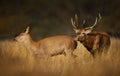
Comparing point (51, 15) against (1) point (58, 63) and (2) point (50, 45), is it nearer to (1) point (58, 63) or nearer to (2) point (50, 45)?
(2) point (50, 45)

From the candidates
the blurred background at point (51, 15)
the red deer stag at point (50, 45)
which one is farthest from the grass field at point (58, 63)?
the blurred background at point (51, 15)

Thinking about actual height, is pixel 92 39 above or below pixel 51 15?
below

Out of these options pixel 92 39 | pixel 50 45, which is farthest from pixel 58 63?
pixel 92 39

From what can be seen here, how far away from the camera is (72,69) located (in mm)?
2584

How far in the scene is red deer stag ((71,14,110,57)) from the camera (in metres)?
2.65

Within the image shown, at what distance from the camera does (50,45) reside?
2.68 metres

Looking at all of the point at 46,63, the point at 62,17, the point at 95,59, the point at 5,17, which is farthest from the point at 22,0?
the point at 95,59

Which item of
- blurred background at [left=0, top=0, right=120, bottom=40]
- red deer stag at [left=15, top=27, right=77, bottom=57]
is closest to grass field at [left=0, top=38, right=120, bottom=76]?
red deer stag at [left=15, top=27, right=77, bottom=57]

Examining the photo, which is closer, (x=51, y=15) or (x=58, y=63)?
(x=58, y=63)

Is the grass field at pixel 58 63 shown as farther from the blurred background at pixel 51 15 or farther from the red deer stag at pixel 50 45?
the blurred background at pixel 51 15

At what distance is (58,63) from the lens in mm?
2619

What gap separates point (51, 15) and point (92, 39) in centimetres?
43

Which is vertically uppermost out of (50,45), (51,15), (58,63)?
(51,15)

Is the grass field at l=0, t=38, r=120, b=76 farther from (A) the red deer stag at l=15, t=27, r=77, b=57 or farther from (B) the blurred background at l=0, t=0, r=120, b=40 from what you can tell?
(B) the blurred background at l=0, t=0, r=120, b=40
